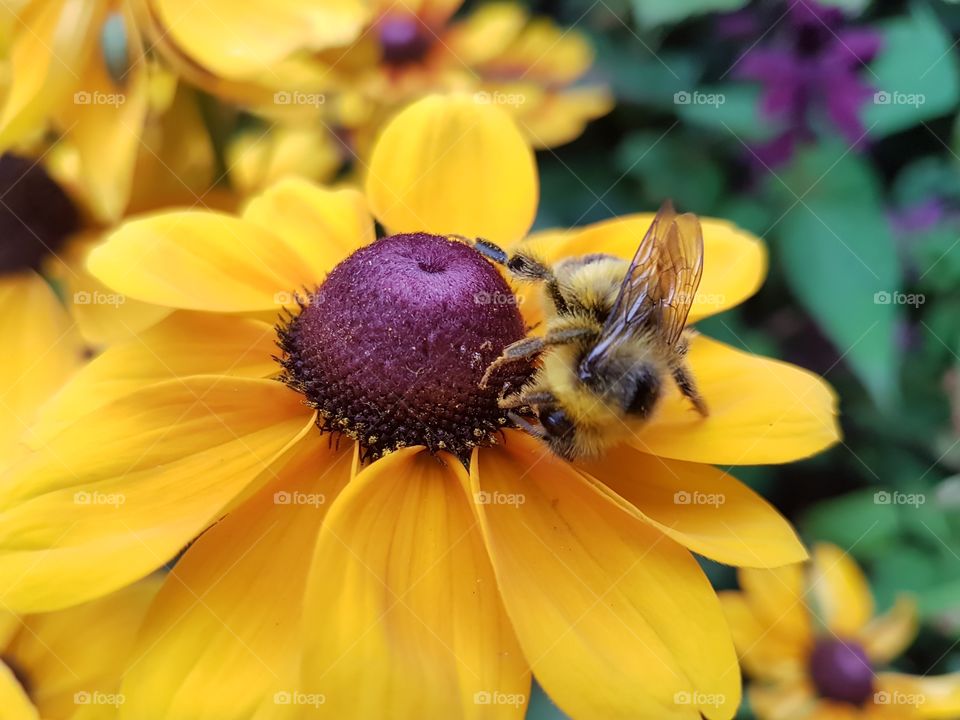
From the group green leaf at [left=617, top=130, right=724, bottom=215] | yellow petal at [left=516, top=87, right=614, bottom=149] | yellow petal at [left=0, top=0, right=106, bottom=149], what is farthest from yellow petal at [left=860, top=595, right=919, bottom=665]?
yellow petal at [left=0, top=0, right=106, bottom=149]

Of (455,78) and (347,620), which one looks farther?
(455,78)

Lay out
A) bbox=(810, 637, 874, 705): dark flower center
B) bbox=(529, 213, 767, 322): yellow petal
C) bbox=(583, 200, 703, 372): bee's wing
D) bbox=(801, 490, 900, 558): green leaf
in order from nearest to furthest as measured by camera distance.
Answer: bbox=(583, 200, 703, 372): bee's wing
bbox=(529, 213, 767, 322): yellow petal
bbox=(810, 637, 874, 705): dark flower center
bbox=(801, 490, 900, 558): green leaf

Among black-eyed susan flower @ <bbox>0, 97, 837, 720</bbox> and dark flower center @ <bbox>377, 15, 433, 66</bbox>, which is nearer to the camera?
black-eyed susan flower @ <bbox>0, 97, 837, 720</bbox>

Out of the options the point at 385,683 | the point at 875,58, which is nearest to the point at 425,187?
the point at 385,683

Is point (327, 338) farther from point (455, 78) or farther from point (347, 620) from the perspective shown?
point (455, 78)

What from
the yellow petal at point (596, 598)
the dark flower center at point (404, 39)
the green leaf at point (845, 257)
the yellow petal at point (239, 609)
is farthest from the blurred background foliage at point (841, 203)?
the yellow petal at point (239, 609)

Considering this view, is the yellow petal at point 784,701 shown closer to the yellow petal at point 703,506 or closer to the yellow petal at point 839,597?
the yellow petal at point 839,597

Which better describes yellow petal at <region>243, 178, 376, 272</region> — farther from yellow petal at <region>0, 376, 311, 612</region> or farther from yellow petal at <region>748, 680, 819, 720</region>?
yellow petal at <region>748, 680, 819, 720</region>
